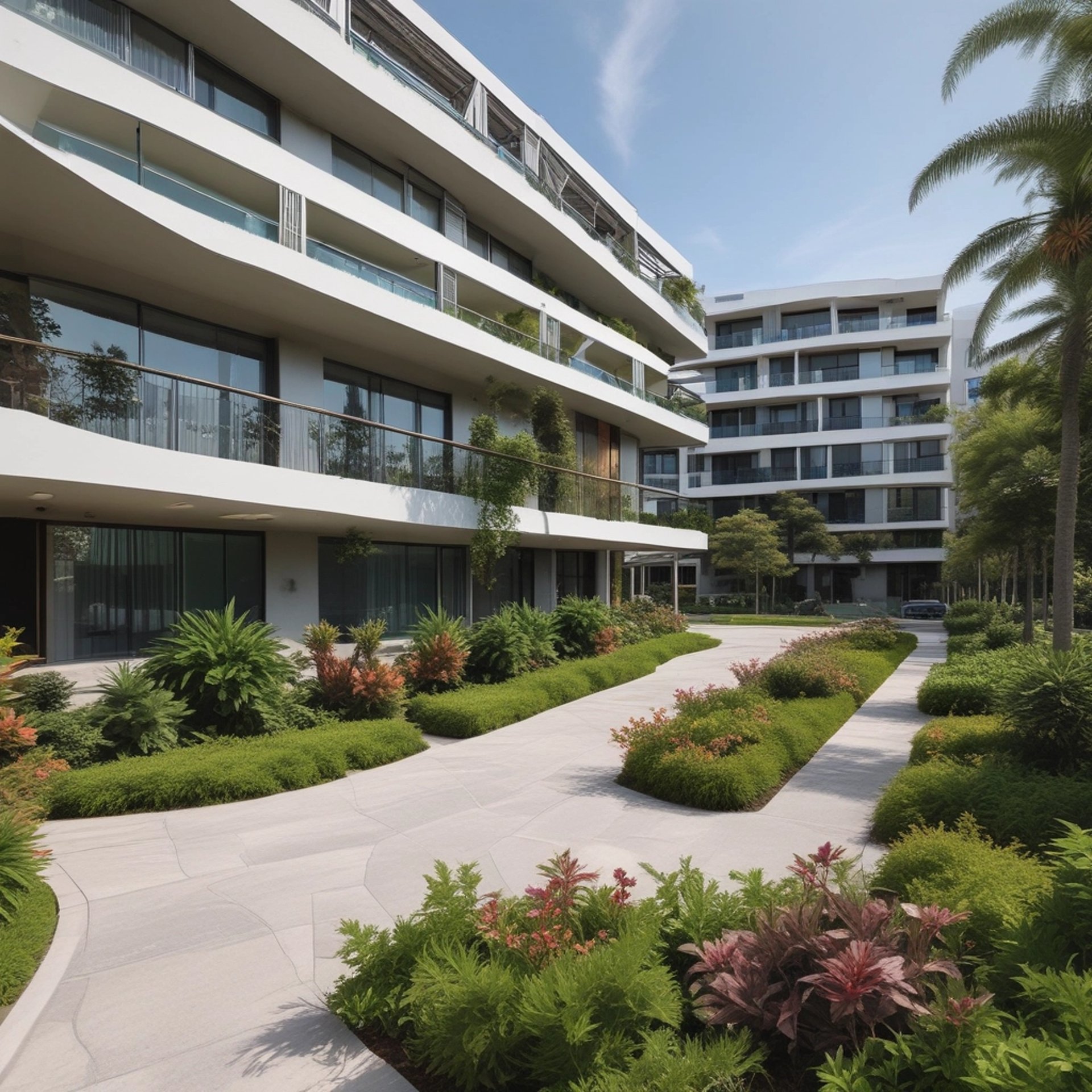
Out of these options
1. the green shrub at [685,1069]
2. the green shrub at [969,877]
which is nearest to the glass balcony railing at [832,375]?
the green shrub at [969,877]

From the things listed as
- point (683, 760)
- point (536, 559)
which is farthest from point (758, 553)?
point (683, 760)

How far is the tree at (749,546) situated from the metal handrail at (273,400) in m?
26.1

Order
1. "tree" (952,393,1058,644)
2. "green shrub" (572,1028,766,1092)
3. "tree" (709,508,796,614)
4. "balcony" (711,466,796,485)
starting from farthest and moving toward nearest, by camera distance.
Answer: "balcony" (711,466,796,485) < "tree" (709,508,796,614) < "tree" (952,393,1058,644) < "green shrub" (572,1028,766,1092)

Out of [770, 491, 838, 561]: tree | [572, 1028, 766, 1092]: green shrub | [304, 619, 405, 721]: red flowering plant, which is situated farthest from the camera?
[770, 491, 838, 561]: tree

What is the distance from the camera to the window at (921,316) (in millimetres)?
53938

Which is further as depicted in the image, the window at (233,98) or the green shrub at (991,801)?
the window at (233,98)

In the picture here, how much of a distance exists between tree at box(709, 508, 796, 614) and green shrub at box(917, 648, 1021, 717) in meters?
33.0

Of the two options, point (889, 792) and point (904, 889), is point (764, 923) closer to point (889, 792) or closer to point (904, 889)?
point (904, 889)

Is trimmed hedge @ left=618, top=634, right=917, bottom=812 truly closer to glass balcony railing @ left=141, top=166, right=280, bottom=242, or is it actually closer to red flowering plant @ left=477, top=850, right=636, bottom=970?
red flowering plant @ left=477, top=850, right=636, bottom=970

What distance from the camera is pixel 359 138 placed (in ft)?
55.7

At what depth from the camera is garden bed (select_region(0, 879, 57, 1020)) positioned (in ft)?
14.4

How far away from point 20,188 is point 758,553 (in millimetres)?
42521

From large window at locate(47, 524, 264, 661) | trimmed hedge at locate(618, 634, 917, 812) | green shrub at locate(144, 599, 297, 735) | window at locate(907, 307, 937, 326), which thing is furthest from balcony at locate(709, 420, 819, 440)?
green shrub at locate(144, 599, 297, 735)

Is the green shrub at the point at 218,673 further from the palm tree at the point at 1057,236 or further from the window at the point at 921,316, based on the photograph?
the window at the point at 921,316
